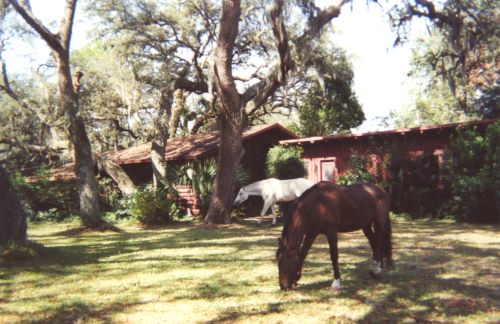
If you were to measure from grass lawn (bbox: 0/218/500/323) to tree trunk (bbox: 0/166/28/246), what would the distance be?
591mm

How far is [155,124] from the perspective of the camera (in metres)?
18.3

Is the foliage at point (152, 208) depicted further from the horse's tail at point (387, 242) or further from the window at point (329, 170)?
the horse's tail at point (387, 242)

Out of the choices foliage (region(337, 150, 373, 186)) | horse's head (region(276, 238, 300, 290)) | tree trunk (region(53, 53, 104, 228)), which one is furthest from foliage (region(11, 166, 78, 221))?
horse's head (region(276, 238, 300, 290))

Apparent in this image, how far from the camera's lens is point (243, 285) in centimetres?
659

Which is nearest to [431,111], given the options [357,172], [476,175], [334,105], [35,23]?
[334,105]

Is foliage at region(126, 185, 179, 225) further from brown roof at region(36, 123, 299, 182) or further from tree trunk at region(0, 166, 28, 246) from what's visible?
tree trunk at region(0, 166, 28, 246)

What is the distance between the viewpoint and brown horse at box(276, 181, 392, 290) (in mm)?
5898

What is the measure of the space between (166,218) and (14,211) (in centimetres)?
854

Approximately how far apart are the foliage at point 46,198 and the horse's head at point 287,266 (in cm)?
1747

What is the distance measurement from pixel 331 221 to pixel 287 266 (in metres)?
0.94

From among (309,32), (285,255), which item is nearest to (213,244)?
(285,255)

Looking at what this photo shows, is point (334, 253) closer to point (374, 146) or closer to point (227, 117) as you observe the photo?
point (227, 117)

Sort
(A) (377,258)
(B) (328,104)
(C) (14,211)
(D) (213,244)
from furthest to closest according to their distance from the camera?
(B) (328,104)
(D) (213,244)
(C) (14,211)
(A) (377,258)

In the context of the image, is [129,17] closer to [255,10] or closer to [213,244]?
[255,10]
